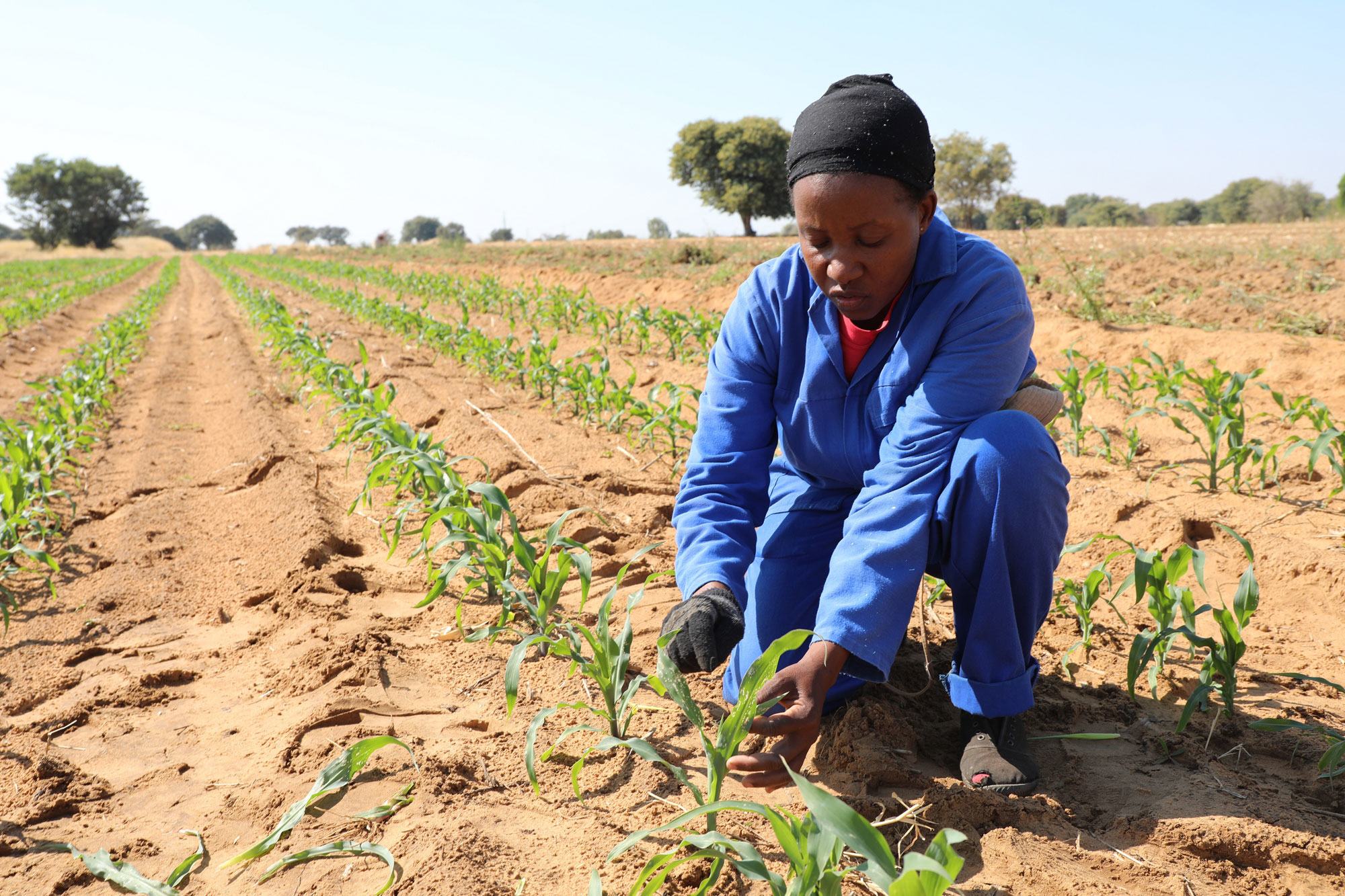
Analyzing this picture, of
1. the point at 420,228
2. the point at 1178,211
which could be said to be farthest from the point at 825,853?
the point at 420,228

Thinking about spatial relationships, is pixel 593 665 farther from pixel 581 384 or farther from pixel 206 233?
pixel 206 233

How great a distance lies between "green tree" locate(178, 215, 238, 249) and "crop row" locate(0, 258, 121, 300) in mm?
70431

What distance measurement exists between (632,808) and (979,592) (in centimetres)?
82

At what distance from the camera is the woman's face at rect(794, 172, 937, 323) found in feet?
5.84

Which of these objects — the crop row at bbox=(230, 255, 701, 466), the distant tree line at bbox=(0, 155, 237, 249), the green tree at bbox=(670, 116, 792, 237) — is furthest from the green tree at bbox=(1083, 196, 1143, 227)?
the distant tree line at bbox=(0, 155, 237, 249)

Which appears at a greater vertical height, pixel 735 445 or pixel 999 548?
pixel 735 445

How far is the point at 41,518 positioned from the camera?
411 centimetres

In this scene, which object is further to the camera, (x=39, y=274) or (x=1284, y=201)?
(x=1284, y=201)

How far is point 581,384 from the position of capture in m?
5.32

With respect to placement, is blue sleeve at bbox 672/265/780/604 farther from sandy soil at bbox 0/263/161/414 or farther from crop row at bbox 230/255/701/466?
sandy soil at bbox 0/263/161/414

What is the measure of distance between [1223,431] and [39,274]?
A: 29.0 m

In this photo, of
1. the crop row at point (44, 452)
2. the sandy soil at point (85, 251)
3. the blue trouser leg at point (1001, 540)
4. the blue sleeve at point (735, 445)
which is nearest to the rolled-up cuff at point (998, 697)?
the blue trouser leg at point (1001, 540)

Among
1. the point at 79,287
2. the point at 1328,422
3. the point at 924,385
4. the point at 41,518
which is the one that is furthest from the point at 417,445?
the point at 79,287

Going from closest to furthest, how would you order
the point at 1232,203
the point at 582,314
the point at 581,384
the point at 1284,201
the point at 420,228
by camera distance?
the point at 581,384 < the point at 582,314 < the point at 1284,201 < the point at 1232,203 < the point at 420,228
